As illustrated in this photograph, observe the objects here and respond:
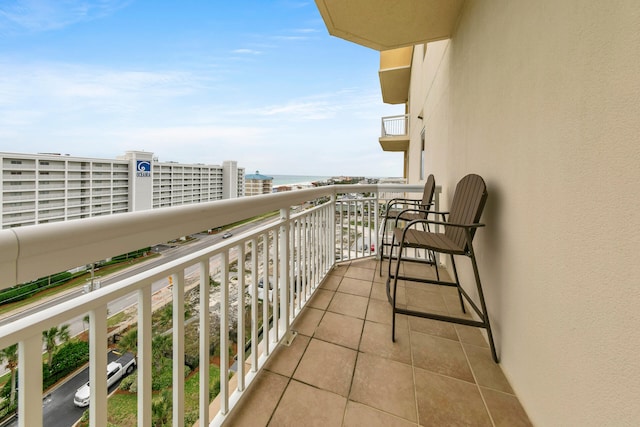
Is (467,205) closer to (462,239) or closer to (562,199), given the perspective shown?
(462,239)

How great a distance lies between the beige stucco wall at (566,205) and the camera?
727mm

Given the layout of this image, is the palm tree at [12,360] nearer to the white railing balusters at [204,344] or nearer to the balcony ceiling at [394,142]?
the white railing balusters at [204,344]

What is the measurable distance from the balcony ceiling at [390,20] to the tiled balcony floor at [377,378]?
8.68 feet

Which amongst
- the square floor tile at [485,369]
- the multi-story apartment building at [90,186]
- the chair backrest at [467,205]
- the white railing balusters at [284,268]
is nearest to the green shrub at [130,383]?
the multi-story apartment building at [90,186]

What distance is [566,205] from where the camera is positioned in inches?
37.7

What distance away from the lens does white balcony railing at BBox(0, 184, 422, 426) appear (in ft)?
1.53

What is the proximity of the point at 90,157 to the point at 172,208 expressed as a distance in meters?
0.90

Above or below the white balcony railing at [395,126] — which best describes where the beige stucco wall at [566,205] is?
below

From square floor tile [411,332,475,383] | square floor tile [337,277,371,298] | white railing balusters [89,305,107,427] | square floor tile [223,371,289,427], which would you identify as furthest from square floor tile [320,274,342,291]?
white railing balusters [89,305,107,427]

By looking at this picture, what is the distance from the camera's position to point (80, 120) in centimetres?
282

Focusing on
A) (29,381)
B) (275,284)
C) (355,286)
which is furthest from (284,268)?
(29,381)

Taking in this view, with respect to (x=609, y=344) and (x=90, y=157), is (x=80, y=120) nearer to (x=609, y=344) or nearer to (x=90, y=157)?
(x=90, y=157)

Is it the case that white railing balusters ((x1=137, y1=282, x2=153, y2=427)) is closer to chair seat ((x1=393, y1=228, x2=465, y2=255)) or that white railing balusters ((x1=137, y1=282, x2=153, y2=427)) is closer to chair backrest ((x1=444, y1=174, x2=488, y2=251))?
chair seat ((x1=393, y1=228, x2=465, y2=255))

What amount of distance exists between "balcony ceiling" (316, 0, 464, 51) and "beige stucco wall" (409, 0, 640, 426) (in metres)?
0.73
